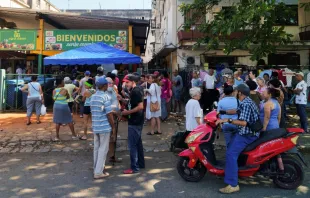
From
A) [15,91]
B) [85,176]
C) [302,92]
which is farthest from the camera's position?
[15,91]

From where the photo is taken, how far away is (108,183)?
192 inches

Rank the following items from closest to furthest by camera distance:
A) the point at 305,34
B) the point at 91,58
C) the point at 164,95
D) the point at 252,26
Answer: the point at 252,26
the point at 164,95
the point at 91,58
the point at 305,34

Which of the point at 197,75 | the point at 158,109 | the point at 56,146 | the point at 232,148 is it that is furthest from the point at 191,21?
the point at 232,148

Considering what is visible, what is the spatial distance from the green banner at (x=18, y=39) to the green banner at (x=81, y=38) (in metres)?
0.62

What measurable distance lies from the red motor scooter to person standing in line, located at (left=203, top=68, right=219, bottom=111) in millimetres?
6384

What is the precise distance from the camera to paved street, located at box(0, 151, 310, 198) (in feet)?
14.6

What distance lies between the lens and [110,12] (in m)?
41.6

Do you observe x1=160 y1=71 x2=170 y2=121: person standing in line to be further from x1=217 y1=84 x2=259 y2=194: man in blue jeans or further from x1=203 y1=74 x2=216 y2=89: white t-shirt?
x1=217 y1=84 x2=259 y2=194: man in blue jeans

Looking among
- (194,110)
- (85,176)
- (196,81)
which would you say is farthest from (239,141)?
(196,81)

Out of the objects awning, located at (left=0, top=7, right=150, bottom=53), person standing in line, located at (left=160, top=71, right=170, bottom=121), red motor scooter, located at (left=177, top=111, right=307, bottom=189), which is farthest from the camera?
awning, located at (left=0, top=7, right=150, bottom=53)

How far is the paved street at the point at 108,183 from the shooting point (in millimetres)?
4438

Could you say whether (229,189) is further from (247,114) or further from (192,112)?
(192,112)

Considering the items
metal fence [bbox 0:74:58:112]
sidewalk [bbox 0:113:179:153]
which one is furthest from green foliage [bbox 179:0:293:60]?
metal fence [bbox 0:74:58:112]

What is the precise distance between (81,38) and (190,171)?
10296 millimetres
